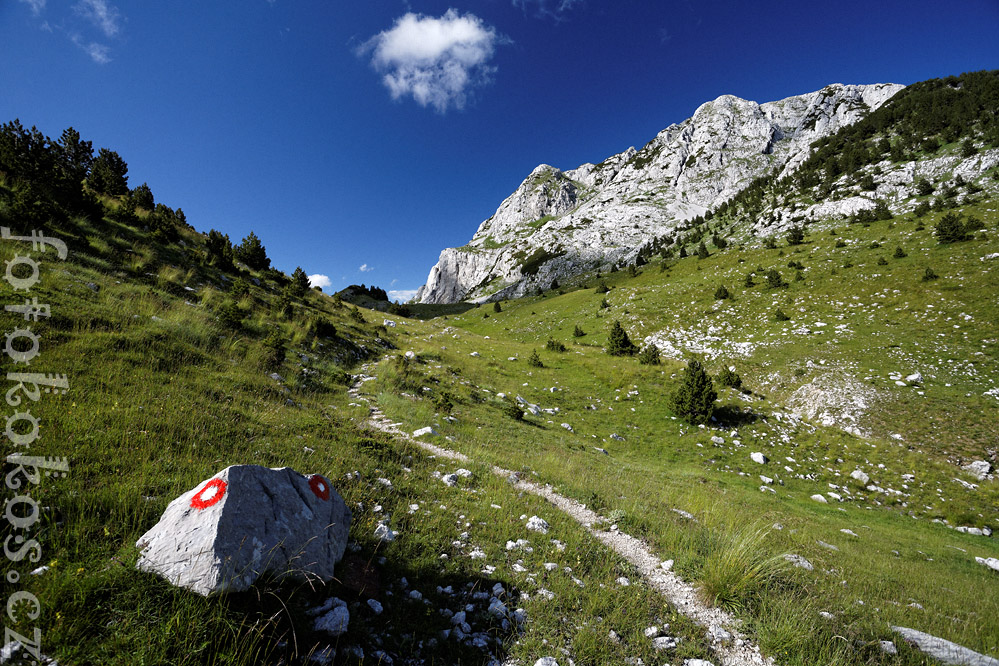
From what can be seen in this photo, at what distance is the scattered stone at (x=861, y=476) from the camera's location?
1378 cm

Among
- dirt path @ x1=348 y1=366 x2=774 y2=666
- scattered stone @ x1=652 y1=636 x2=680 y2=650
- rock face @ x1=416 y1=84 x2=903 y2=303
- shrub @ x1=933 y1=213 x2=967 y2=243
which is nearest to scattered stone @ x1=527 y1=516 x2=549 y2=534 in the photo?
dirt path @ x1=348 y1=366 x2=774 y2=666

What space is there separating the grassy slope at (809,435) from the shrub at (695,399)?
0.83 meters

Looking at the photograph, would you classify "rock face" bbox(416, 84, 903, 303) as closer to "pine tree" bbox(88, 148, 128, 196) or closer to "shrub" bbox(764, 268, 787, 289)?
"shrub" bbox(764, 268, 787, 289)

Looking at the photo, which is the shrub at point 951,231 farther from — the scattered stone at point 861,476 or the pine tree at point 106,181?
the pine tree at point 106,181

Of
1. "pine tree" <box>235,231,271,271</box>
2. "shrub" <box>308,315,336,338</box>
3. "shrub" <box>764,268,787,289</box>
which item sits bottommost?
"shrub" <box>308,315,336,338</box>

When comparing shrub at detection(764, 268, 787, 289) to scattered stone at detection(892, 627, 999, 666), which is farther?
shrub at detection(764, 268, 787, 289)

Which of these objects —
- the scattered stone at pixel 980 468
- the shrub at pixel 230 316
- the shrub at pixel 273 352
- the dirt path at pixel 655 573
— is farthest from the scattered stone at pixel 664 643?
the scattered stone at pixel 980 468

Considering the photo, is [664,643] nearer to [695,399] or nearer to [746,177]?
[695,399]

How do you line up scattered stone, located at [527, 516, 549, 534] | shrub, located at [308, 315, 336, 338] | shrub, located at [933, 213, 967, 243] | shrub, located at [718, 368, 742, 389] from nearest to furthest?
scattered stone, located at [527, 516, 549, 534] → shrub, located at [308, 315, 336, 338] → shrub, located at [718, 368, 742, 389] → shrub, located at [933, 213, 967, 243]

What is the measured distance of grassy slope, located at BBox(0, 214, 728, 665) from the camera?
2.82 m

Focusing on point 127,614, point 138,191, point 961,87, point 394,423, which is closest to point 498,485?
point 394,423

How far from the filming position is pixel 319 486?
15.7 ft

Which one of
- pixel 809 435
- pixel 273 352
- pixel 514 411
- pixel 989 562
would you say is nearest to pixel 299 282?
pixel 273 352

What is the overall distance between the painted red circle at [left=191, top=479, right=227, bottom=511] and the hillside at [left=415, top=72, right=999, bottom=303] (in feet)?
214
